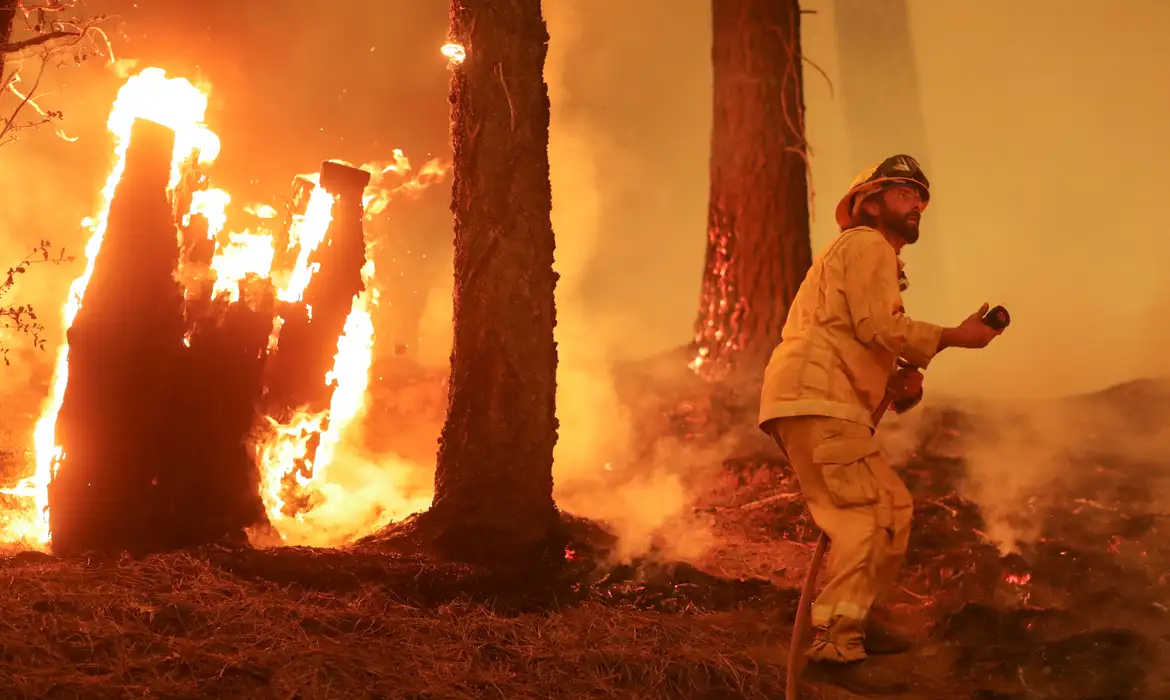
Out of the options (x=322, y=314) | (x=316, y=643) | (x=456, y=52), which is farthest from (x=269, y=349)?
(x=316, y=643)

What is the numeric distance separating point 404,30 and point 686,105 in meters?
4.48

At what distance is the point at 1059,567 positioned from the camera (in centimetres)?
497

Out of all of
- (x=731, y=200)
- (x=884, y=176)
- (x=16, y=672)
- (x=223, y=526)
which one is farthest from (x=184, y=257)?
(x=731, y=200)

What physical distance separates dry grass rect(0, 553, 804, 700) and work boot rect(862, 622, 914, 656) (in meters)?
0.49

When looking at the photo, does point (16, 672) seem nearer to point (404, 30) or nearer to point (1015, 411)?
point (1015, 411)

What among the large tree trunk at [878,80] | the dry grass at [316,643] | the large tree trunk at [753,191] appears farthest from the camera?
the large tree trunk at [878,80]

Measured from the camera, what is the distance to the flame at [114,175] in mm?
5207

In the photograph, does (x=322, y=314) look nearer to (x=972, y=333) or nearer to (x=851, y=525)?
(x=851, y=525)

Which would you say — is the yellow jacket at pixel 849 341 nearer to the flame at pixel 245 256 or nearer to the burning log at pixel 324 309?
the burning log at pixel 324 309

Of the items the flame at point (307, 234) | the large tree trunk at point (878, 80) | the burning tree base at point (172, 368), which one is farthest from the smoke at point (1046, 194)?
the burning tree base at point (172, 368)

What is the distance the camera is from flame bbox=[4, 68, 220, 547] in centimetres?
521

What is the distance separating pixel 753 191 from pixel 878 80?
744 cm

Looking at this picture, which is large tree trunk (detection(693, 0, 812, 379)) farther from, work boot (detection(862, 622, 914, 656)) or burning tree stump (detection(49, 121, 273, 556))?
burning tree stump (detection(49, 121, 273, 556))

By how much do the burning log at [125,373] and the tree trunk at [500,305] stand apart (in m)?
1.70
